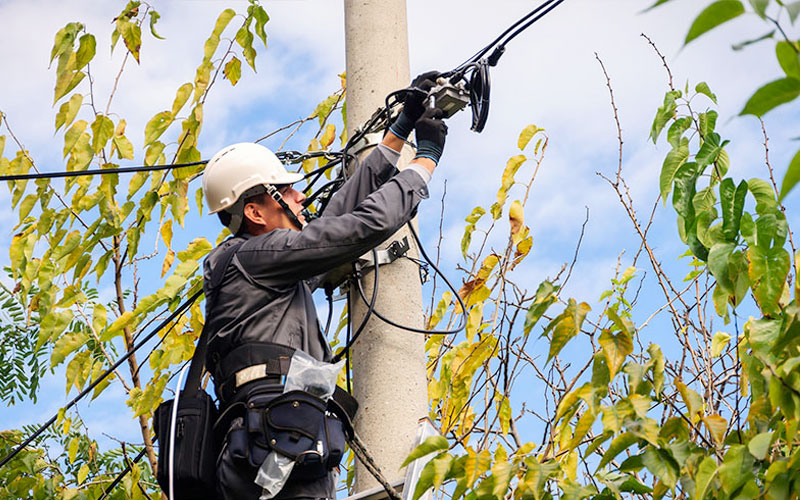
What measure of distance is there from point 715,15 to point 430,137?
2.40 meters

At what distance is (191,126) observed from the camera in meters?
4.91

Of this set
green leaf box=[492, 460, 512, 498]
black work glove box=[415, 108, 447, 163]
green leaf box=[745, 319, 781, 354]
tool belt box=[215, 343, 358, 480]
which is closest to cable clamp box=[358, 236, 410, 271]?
black work glove box=[415, 108, 447, 163]

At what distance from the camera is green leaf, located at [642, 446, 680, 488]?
2.62 metres

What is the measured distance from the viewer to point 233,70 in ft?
17.6

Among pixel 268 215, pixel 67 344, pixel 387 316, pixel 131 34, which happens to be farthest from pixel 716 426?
pixel 131 34

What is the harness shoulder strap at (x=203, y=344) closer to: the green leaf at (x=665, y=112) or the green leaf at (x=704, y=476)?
the green leaf at (x=665, y=112)

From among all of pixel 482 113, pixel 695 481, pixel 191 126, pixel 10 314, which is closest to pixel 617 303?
pixel 482 113

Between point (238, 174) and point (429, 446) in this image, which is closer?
point (429, 446)

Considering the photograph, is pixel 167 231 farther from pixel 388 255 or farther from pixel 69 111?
pixel 388 255

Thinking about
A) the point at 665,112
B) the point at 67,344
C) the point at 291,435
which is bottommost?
the point at 291,435

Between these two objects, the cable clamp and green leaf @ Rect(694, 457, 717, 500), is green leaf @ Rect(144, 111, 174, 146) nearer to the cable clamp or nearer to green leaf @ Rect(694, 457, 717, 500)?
the cable clamp

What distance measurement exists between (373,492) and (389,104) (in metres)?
1.51

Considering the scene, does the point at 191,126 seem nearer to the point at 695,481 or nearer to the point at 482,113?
the point at 482,113

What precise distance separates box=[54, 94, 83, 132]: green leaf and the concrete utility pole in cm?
157
